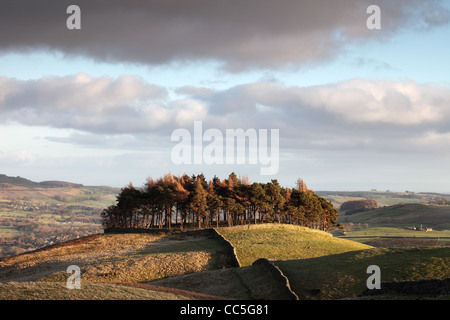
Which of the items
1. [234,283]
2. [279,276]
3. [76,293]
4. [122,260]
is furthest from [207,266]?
[76,293]

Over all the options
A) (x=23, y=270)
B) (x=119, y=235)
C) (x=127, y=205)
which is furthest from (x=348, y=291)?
(x=127, y=205)

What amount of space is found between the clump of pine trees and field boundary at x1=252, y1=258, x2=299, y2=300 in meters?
43.3

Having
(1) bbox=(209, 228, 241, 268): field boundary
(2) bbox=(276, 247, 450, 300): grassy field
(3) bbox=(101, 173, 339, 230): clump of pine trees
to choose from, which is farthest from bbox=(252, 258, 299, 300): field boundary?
(3) bbox=(101, 173, 339, 230): clump of pine trees

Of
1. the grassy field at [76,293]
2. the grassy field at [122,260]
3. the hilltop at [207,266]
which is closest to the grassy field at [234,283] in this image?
the hilltop at [207,266]

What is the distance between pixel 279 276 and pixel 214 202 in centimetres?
4979

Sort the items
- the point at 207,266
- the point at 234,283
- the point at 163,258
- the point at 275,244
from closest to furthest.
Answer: the point at 234,283 → the point at 207,266 → the point at 163,258 → the point at 275,244

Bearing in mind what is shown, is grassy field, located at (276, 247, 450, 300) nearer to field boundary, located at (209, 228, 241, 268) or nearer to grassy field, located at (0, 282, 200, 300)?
field boundary, located at (209, 228, 241, 268)

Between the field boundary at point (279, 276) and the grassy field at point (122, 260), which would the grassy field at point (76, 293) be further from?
the grassy field at point (122, 260)

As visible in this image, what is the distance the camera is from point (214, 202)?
9281cm

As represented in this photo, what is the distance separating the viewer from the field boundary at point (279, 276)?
3960cm

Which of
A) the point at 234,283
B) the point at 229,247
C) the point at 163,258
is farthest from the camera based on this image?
the point at 229,247

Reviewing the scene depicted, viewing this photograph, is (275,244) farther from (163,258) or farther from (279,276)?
(279,276)

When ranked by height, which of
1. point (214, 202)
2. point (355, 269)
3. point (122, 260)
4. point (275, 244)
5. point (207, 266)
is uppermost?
point (214, 202)
